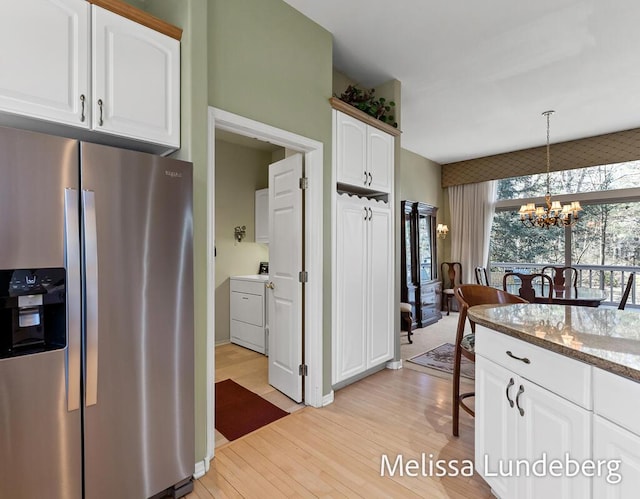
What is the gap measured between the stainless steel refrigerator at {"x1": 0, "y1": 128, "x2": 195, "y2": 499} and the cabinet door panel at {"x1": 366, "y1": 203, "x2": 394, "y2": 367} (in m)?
1.87

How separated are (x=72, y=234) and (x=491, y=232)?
688 centimetres

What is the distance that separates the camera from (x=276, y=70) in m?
2.39

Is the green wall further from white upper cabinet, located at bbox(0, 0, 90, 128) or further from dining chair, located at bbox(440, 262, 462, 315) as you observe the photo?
dining chair, located at bbox(440, 262, 462, 315)

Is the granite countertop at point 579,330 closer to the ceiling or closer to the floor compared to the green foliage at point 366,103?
closer to the floor

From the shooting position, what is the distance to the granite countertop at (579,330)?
41.6 inches

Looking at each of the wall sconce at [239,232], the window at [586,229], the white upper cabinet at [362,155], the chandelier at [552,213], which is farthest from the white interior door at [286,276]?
the window at [586,229]

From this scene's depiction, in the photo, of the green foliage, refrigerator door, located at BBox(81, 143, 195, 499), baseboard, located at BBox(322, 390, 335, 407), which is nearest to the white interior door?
baseboard, located at BBox(322, 390, 335, 407)

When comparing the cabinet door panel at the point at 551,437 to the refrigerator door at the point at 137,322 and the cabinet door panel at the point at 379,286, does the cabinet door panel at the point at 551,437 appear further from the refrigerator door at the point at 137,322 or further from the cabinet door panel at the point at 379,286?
the cabinet door panel at the point at 379,286

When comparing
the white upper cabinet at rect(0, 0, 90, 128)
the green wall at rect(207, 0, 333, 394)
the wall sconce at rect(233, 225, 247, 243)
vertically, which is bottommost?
the wall sconce at rect(233, 225, 247, 243)

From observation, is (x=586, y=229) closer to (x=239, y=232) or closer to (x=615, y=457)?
(x=239, y=232)

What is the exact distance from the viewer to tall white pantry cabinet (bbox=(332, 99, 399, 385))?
288 cm

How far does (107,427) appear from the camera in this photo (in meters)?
1.46

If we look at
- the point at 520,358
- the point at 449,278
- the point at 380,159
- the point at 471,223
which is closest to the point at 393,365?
the point at 380,159

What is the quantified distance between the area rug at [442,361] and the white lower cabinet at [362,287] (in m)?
0.55
